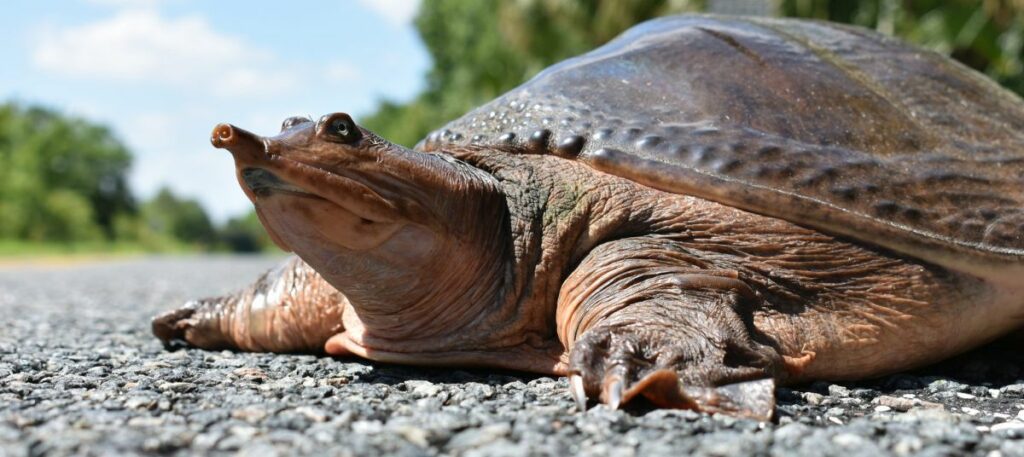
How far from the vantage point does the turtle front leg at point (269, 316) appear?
9.23 ft

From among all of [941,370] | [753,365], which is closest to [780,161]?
[753,365]

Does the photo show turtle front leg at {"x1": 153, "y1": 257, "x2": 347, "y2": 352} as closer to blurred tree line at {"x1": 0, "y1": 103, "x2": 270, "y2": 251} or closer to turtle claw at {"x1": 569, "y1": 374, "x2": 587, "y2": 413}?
turtle claw at {"x1": 569, "y1": 374, "x2": 587, "y2": 413}

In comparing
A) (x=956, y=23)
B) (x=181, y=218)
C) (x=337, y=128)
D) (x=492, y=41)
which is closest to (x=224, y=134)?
(x=337, y=128)

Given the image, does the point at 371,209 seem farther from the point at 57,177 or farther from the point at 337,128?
the point at 57,177

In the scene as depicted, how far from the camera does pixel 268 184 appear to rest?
6.82ft

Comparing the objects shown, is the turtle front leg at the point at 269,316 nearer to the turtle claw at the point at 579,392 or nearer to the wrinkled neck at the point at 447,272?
the wrinkled neck at the point at 447,272

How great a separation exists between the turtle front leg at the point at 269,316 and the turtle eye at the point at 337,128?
798 mm

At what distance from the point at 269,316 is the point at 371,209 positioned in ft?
3.31

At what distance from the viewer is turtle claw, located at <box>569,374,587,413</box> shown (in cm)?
184

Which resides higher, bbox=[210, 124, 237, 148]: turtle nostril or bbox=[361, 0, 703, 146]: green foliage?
bbox=[361, 0, 703, 146]: green foliage

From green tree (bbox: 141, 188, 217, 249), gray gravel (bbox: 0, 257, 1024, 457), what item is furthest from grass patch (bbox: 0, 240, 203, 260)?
green tree (bbox: 141, 188, 217, 249)

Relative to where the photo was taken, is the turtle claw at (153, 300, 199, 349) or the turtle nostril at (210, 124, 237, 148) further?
the turtle claw at (153, 300, 199, 349)

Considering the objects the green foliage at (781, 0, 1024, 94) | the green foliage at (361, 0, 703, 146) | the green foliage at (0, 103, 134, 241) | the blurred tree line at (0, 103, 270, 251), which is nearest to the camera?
the green foliage at (781, 0, 1024, 94)

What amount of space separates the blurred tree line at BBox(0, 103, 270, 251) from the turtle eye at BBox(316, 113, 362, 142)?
2726 centimetres
